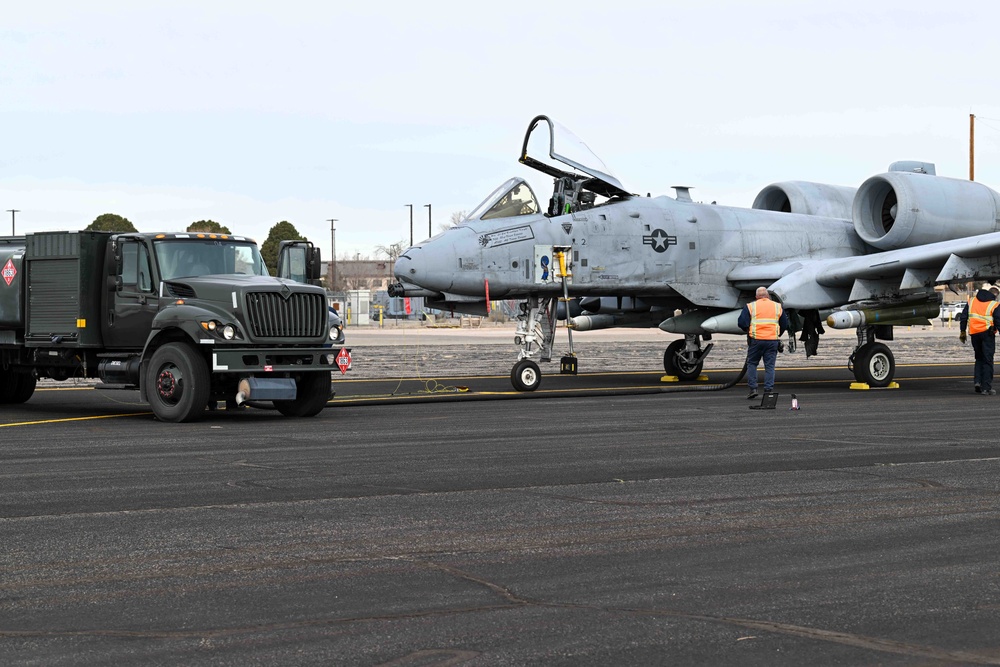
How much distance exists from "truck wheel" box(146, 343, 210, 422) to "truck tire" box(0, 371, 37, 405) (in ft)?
14.2

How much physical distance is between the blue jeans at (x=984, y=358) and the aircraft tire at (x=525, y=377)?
24.0 feet

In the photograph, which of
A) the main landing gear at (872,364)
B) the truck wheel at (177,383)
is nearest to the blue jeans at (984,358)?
the main landing gear at (872,364)

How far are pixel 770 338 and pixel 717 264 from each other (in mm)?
4640

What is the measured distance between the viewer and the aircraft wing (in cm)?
2009

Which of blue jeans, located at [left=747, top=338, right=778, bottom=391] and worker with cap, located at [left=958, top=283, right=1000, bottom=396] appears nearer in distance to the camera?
blue jeans, located at [left=747, top=338, right=778, bottom=391]

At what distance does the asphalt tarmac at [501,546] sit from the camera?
5238mm

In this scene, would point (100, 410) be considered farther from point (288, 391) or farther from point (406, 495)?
point (406, 495)

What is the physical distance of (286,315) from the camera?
15977mm

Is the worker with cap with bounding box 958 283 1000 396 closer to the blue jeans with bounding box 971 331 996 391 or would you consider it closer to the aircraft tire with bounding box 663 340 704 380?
the blue jeans with bounding box 971 331 996 391

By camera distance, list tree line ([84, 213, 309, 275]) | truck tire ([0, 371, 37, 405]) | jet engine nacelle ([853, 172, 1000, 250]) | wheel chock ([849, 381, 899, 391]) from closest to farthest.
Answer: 1. truck tire ([0, 371, 37, 405])
2. wheel chock ([849, 381, 899, 391])
3. jet engine nacelle ([853, 172, 1000, 250])
4. tree line ([84, 213, 309, 275])

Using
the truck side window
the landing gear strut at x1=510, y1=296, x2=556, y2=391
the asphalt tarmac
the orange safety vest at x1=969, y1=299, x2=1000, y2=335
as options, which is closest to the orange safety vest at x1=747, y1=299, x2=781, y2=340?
the landing gear strut at x1=510, y1=296, x2=556, y2=391

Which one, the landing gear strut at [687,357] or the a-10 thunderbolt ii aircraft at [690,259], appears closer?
the a-10 thunderbolt ii aircraft at [690,259]

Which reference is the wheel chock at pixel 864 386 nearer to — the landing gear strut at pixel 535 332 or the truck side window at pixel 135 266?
the landing gear strut at pixel 535 332

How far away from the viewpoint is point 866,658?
499 cm
